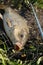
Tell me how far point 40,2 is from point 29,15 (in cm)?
36

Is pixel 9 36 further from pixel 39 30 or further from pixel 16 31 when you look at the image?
pixel 39 30

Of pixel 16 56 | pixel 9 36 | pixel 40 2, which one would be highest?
pixel 40 2

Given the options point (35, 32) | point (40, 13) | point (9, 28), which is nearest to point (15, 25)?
point (9, 28)

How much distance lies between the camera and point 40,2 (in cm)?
510

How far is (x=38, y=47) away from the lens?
430cm

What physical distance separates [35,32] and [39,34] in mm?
113

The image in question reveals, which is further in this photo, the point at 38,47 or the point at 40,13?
the point at 40,13

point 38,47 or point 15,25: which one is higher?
point 15,25

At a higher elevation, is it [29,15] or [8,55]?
[29,15]

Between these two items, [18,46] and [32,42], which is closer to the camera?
[18,46]

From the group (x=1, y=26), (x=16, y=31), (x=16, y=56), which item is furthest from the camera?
(x=1, y=26)

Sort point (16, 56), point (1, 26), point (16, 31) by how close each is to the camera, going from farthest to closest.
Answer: point (1, 26)
point (16, 31)
point (16, 56)

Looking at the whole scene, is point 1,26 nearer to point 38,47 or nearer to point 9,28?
point 9,28

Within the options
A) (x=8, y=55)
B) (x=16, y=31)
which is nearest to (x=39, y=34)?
(x=16, y=31)
